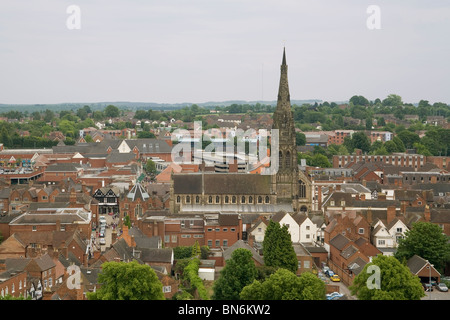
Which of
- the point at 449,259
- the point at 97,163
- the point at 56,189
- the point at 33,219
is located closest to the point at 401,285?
the point at 449,259

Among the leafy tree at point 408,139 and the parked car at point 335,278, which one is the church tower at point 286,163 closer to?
the parked car at point 335,278

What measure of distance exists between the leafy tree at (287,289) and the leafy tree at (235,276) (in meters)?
4.36

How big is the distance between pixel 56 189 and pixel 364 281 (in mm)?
45614

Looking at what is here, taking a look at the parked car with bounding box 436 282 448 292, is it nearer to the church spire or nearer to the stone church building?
the stone church building

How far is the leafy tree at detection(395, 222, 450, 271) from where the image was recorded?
4459 cm

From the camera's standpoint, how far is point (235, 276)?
38031mm

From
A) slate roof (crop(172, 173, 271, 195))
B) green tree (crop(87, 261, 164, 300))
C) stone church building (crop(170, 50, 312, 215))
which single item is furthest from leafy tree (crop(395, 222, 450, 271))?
slate roof (crop(172, 173, 271, 195))

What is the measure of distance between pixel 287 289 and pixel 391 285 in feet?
18.9

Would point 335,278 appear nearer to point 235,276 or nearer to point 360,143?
point 235,276

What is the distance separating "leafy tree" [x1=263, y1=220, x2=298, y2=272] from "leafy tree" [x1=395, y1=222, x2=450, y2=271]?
8058 millimetres

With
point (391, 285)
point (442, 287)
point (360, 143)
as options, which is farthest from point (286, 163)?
point (360, 143)

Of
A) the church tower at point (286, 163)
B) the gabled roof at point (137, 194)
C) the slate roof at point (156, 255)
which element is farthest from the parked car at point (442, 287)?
the gabled roof at point (137, 194)

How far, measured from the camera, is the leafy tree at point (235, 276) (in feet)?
123

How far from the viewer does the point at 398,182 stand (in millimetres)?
85750
